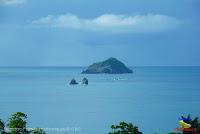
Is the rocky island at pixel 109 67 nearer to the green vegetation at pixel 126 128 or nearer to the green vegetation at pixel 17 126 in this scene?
the green vegetation at pixel 126 128

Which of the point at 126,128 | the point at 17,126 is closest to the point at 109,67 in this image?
the point at 126,128

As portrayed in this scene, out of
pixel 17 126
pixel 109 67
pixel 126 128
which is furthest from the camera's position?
pixel 109 67

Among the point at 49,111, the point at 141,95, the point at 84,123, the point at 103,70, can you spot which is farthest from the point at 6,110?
the point at 103,70

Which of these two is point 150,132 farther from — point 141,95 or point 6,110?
point 141,95

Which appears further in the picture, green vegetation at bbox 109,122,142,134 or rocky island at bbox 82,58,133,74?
rocky island at bbox 82,58,133,74

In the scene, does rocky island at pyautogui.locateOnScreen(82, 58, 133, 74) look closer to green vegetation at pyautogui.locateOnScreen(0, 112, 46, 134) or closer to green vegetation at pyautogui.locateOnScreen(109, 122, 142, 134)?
green vegetation at pyautogui.locateOnScreen(109, 122, 142, 134)

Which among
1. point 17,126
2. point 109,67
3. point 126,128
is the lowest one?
point 126,128

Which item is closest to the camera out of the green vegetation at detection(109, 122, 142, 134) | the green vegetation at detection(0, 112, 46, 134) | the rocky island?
the green vegetation at detection(0, 112, 46, 134)

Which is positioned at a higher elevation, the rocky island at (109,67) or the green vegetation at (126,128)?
the rocky island at (109,67)

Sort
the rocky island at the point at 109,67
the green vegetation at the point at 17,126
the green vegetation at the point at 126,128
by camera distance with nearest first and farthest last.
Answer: the green vegetation at the point at 17,126
the green vegetation at the point at 126,128
the rocky island at the point at 109,67

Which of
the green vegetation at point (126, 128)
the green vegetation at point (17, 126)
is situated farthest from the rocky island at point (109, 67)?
the green vegetation at point (17, 126)

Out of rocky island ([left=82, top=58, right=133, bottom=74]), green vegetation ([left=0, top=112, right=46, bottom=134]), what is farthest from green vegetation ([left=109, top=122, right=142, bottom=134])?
rocky island ([left=82, top=58, right=133, bottom=74])

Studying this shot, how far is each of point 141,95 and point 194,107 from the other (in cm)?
1998

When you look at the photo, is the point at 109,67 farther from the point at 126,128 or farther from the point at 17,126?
the point at 17,126
